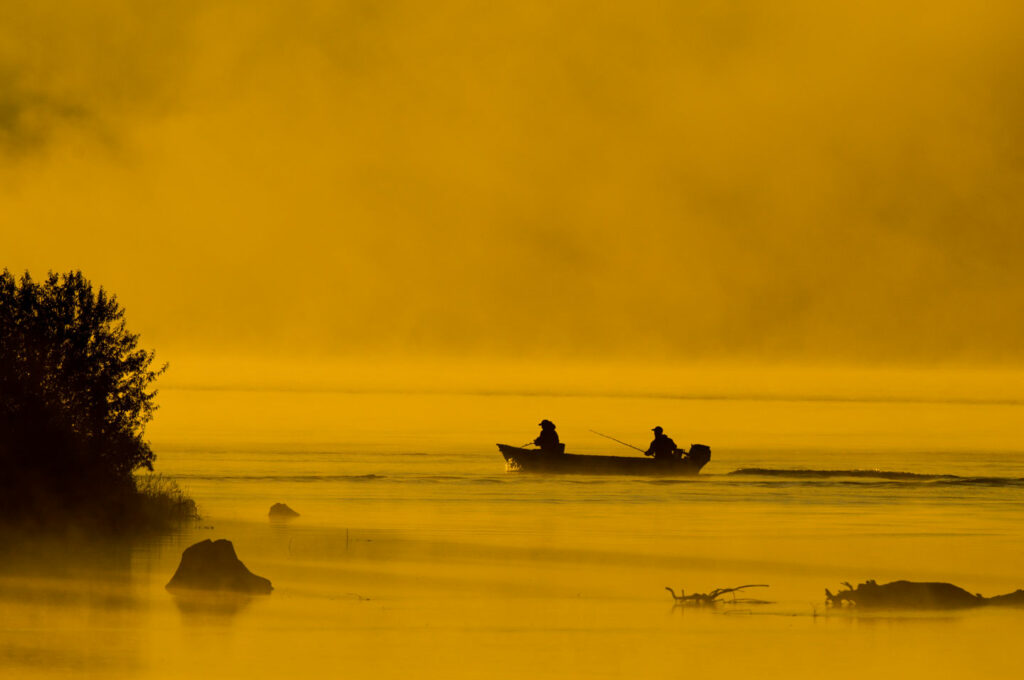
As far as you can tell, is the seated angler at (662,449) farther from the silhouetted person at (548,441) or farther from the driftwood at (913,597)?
the driftwood at (913,597)

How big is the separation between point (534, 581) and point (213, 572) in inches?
308

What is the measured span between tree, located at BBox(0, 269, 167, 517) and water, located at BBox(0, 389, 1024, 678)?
82.6 inches

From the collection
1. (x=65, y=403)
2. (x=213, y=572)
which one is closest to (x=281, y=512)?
(x=65, y=403)

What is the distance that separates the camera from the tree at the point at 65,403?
4462 centimetres

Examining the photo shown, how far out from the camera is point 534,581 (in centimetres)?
4078

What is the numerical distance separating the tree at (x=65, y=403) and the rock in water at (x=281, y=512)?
28.5 feet

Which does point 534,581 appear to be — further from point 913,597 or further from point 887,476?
point 887,476

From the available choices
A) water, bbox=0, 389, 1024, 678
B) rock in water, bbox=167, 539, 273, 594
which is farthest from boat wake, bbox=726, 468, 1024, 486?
rock in water, bbox=167, 539, 273, 594

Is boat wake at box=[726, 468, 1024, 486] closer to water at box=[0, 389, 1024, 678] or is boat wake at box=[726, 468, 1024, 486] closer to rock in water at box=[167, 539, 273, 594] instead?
water at box=[0, 389, 1024, 678]

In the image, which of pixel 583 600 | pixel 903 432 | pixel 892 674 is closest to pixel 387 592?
pixel 583 600

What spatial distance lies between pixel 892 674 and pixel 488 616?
9.00 m

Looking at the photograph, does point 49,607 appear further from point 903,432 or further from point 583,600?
point 903,432

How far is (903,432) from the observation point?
192375 mm

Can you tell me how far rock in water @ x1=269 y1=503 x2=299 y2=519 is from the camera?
2314 inches
